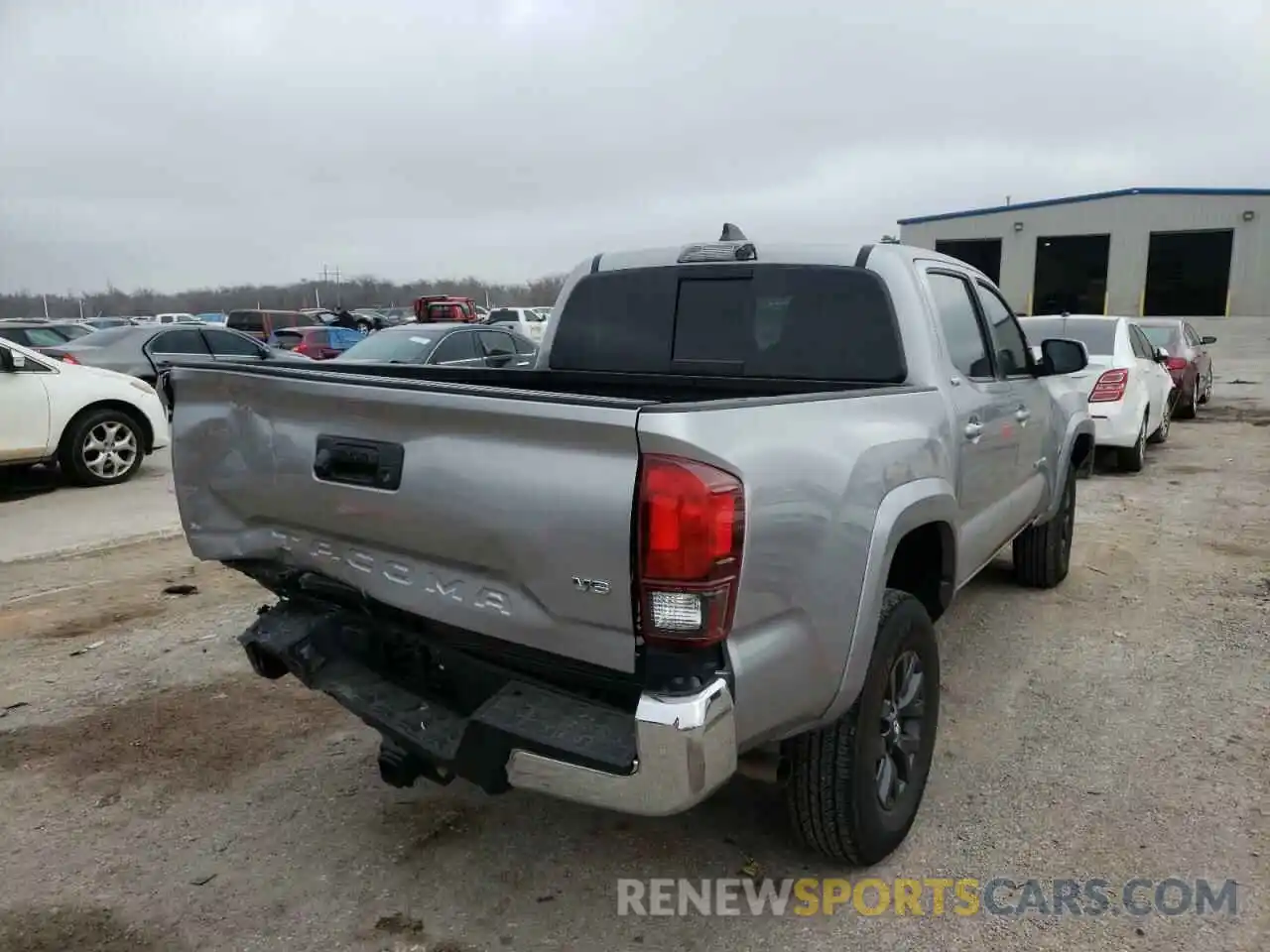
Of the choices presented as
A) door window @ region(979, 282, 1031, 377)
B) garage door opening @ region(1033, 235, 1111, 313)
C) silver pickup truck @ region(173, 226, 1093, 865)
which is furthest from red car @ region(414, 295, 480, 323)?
silver pickup truck @ region(173, 226, 1093, 865)

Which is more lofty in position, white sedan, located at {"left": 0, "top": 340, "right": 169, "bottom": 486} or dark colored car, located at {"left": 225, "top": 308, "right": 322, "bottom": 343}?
dark colored car, located at {"left": 225, "top": 308, "right": 322, "bottom": 343}

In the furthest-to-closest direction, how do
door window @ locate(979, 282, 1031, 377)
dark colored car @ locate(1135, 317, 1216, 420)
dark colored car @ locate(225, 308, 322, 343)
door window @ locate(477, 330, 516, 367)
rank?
dark colored car @ locate(225, 308, 322, 343), dark colored car @ locate(1135, 317, 1216, 420), door window @ locate(477, 330, 516, 367), door window @ locate(979, 282, 1031, 377)

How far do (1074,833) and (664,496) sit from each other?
2.12 m

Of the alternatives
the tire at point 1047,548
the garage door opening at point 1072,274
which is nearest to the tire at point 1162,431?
the tire at point 1047,548

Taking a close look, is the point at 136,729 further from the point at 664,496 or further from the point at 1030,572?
the point at 1030,572

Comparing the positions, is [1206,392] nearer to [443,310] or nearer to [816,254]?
[816,254]

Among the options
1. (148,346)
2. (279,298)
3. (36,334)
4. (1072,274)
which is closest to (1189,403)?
(148,346)

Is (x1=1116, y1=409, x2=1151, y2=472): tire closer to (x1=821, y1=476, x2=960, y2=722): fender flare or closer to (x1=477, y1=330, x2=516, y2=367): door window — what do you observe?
(x1=477, y1=330, x2=516, y2=367): door window

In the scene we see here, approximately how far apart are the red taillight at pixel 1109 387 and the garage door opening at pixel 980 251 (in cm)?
2626

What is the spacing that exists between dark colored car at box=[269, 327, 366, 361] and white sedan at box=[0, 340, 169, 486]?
469 inches

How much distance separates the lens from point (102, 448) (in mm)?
8922

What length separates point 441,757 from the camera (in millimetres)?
2330

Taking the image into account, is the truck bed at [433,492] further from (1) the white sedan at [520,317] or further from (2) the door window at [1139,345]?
(1) the white sedan at [520,317]

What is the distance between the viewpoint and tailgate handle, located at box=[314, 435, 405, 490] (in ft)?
7.93
